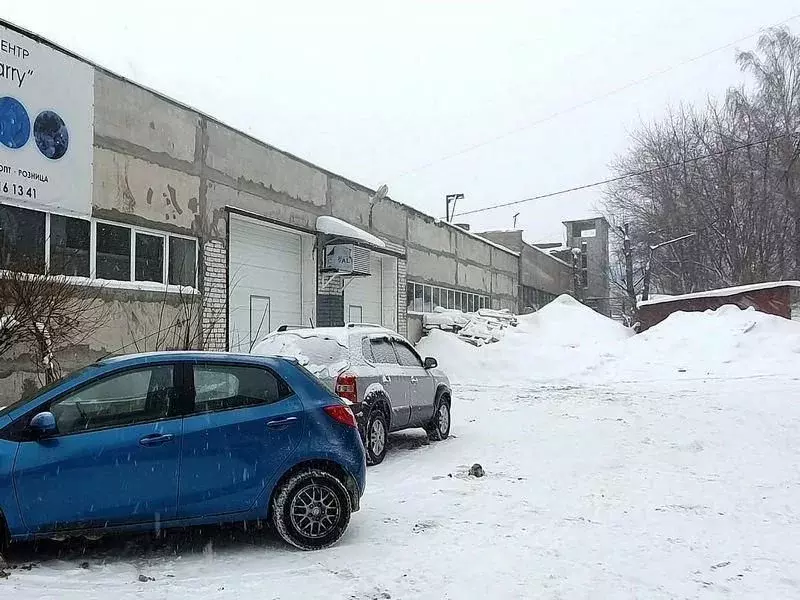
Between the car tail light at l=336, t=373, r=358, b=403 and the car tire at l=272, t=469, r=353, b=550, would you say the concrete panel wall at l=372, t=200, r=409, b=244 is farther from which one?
the car tire at l=272, t=469, r=353, b=550

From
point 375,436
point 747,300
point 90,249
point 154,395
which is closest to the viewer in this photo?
point 154,395

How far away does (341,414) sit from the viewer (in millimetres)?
5949

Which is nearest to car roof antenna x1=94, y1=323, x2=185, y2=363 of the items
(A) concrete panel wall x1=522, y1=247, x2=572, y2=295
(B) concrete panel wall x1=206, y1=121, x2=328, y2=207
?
(B) concrete panel wall x1=206, y1=121, x2=328, y2=207

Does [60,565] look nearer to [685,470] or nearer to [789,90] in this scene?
[685,470]

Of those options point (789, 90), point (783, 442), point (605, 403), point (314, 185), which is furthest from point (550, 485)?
point (789, 90)

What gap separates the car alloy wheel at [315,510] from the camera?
18.5 feet

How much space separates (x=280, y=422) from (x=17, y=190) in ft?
23.1

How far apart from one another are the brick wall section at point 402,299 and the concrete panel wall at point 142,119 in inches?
442

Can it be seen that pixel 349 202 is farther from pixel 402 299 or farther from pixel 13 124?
pixel 13 124

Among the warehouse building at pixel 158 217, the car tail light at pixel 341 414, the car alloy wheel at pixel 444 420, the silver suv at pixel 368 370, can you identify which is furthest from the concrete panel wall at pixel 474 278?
the car tail light at pixel 341 414

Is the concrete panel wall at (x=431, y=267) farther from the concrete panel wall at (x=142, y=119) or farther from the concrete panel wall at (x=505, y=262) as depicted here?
the concrete panel wall at (x=142, y=119)

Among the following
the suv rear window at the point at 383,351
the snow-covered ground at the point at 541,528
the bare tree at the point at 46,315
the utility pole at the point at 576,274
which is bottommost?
the snow-covered ground at the point at 541,528

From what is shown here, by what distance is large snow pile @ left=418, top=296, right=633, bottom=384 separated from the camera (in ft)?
75.0

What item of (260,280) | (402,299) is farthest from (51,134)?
(402,299)
